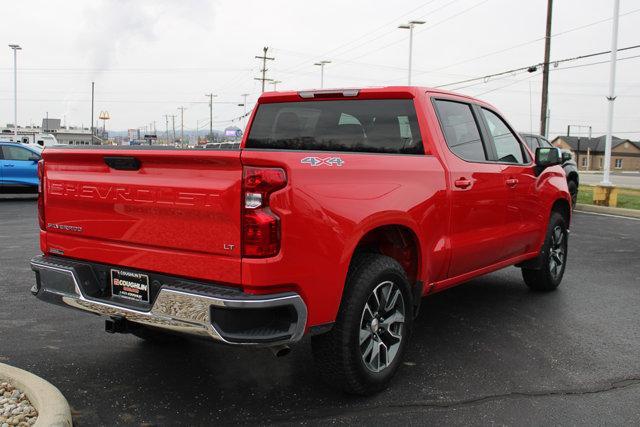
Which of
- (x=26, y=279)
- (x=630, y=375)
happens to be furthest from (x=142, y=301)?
(x=26, y=279)

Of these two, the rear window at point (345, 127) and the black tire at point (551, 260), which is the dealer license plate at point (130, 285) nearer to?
the rear window at point (345, 127)

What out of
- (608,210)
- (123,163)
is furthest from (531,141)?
(123,163)

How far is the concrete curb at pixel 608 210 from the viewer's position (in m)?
13.9

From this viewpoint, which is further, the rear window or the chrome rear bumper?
the rear window

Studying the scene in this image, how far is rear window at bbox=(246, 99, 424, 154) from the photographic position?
443cm

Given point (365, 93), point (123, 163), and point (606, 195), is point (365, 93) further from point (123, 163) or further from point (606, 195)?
point (606, 195)

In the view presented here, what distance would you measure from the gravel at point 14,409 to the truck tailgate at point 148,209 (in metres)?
0.83

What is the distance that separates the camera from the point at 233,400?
3.55 m

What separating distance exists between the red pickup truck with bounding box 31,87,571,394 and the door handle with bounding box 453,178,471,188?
1 cm

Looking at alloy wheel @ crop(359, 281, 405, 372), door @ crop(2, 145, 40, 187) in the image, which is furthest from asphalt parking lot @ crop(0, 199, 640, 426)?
door @ crop(2, 145, 40, 187)

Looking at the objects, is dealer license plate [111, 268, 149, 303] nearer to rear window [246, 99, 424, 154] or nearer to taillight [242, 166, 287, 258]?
taillight [242, 166, 287, 258]

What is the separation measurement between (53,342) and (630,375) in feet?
13.6

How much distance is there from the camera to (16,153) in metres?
16.1

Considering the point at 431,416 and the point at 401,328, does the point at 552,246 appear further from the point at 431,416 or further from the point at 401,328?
the point at 431,416
